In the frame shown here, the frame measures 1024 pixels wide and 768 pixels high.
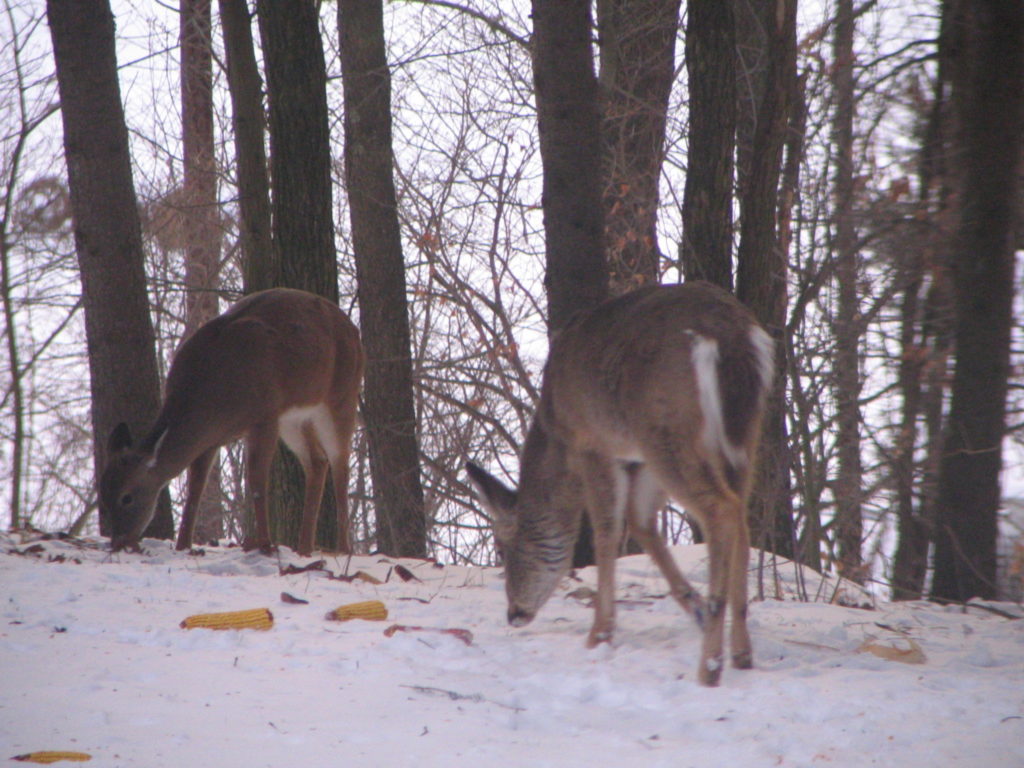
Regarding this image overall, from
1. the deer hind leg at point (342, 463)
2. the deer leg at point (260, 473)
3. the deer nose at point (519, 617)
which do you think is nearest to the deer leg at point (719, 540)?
the deer nose at point (519, 617)

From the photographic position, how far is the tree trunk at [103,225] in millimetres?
9180

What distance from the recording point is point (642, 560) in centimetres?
802

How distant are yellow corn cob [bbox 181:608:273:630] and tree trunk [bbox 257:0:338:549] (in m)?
4.95

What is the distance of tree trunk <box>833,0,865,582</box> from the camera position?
6699mm

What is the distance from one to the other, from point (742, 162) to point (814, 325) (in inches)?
152

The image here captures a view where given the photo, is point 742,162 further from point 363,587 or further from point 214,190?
point 214,190

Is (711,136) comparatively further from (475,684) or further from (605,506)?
(475,684)

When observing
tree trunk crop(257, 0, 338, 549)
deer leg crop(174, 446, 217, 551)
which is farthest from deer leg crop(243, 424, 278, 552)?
tree trunk crop(257, 0, 338, 549)

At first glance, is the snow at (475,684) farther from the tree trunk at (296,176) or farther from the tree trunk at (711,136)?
the tree trunk at (296,176)

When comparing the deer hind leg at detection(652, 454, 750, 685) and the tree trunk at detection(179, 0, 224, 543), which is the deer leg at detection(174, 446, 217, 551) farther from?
the tree trunk at detection(179, 0, 224, 543)

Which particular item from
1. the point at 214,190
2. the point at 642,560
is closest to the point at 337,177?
the point at 214,190

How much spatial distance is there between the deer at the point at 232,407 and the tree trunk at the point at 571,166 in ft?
6.87

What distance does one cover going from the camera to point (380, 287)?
1213 cm

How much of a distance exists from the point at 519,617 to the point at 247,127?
732cm
